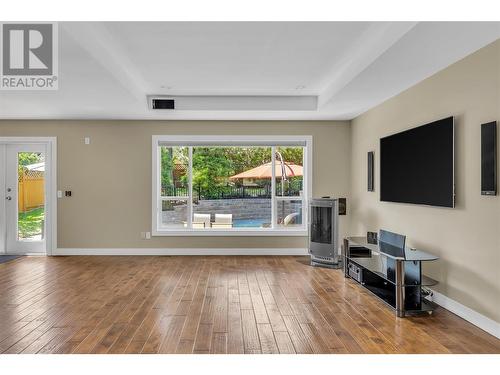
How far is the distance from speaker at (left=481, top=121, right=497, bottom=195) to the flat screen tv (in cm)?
41

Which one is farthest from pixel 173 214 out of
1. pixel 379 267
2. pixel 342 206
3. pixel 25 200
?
pixel 379 267

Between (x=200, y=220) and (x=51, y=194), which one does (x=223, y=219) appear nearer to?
(x=200, y=220)

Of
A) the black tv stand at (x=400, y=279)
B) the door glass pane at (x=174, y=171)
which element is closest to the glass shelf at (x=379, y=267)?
the black tv stand at (x=400, y=279)

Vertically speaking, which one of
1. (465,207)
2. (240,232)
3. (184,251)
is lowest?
(184,251)

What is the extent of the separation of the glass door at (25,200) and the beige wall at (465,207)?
5903mm

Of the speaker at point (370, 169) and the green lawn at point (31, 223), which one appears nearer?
the speaker at point (370, 169)

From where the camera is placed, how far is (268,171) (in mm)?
6590

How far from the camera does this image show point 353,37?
3.40 meters

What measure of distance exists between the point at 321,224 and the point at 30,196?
5.04 metres

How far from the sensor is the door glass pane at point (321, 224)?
5.64 m

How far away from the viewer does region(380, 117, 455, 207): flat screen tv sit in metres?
3.57

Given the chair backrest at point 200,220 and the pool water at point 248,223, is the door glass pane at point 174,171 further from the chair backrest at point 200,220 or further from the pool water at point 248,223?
the pool water at point 248,223

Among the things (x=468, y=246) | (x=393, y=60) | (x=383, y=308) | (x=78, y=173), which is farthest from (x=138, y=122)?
(x=468, y=246)

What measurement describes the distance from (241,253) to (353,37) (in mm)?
4125
